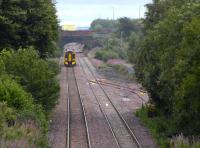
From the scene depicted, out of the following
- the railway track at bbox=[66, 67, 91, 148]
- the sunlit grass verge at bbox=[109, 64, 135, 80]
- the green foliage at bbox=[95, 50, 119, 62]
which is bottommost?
the green foliage at bbox=[95, 50, 119, 62]

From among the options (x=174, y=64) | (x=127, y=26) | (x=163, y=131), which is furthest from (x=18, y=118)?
(x=127, y=26)

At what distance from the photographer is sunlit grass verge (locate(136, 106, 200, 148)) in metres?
26.7

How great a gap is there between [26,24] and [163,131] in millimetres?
17349

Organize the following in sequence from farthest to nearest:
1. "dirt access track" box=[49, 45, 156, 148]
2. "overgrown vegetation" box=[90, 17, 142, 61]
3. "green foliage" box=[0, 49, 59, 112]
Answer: "overgrown vegetation" box=[90, 17, 142, 61] → "green foliage" box=[0, 49, 59, 112] → "dirt access track" box=[49, 45, 156, 148]

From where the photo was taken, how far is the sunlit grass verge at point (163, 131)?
26.7m

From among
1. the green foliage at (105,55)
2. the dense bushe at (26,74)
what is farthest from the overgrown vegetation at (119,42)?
the dense bushe at (26,74)

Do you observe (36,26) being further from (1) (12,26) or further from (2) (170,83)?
(2) (170,83)

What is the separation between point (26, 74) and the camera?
35625 mm

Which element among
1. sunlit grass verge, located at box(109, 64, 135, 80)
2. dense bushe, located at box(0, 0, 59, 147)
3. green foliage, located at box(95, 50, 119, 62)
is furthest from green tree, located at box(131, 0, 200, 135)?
green foliage, located at box(95, 50, 119, 62)

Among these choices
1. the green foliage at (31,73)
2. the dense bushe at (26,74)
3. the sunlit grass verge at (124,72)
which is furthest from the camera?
the sunlit grass verge at (124,72)

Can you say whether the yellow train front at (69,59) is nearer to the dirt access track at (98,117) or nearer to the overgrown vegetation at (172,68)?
the dirt access track at (98,117)

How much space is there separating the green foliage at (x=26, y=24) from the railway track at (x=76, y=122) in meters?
5.38

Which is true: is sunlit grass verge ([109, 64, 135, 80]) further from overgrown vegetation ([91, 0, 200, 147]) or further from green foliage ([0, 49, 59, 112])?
green foliage ([0, 49, 59, 112])

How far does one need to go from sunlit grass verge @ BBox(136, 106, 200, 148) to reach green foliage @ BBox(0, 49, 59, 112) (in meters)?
6.21
